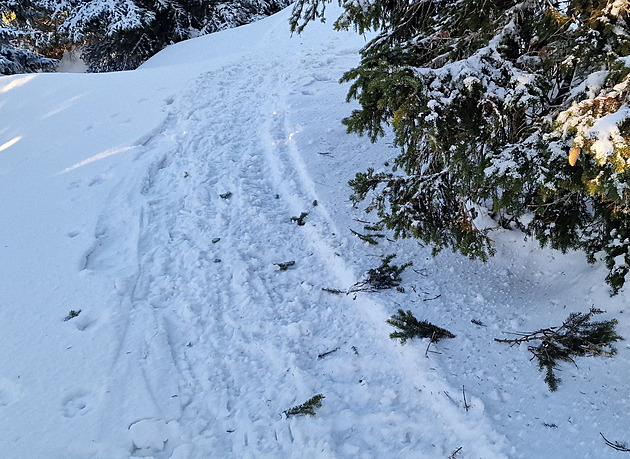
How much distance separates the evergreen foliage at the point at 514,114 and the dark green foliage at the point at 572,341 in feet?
1.27

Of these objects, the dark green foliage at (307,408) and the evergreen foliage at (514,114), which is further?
the dark green foliage at (307,408)

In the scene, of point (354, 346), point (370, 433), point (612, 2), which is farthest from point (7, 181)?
point (612, 2)

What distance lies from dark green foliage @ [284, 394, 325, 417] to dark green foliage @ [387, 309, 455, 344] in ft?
2.94

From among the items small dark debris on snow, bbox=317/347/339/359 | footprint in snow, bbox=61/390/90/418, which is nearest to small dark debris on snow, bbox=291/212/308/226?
small dark debris on snow, bbox=317/347/339/359

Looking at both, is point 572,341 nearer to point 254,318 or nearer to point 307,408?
point 307,408

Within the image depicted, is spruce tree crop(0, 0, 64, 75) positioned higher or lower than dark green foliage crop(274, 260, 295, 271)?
higher

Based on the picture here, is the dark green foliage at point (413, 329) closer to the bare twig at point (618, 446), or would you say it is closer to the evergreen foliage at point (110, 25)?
the bare twig at point (618, 446)

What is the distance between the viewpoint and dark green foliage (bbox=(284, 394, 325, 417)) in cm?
344

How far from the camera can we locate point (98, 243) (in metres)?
5.60

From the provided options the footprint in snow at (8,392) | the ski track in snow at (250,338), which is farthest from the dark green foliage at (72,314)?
the footprint in snow at (8,392)

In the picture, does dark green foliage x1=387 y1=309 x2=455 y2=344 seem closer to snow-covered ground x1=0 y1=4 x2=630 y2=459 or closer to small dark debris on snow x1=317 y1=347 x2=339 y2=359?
snow-covered ground x1=0 y1=4 x2=630 y2=459

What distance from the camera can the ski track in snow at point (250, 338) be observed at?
3295mm

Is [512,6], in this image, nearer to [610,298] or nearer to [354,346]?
[610,298]

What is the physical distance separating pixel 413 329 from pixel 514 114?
2013mm
